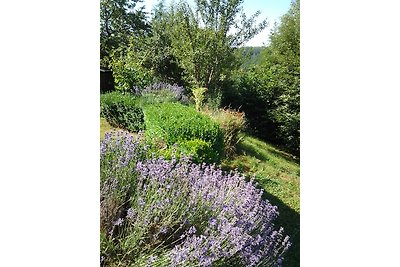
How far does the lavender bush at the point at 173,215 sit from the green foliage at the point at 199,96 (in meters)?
0.46

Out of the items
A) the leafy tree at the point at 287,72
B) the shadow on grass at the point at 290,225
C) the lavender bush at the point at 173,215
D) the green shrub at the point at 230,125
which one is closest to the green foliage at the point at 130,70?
the lavender bush at the point at 173,215

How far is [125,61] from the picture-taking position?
8.92 ft

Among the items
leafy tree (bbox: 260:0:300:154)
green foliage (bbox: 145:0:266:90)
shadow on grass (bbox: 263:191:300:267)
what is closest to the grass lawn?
shadow on grass (bbox: 263:191:300:267)

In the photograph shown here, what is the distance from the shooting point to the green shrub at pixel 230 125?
308 centimetres

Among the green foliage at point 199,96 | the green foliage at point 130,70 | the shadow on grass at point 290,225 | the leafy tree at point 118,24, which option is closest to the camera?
the leafy tree at point 118,24

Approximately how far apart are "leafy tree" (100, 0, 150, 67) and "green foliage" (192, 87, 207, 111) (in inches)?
20.7

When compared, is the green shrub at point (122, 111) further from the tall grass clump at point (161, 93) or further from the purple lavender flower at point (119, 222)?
the purple lavender flower at point (119, 222)

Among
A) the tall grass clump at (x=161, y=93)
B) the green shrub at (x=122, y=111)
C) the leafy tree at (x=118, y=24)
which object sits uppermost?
the leafy tree at (x=118, y=24)

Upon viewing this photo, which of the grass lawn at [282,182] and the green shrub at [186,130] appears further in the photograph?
the green shrub at [186,130]

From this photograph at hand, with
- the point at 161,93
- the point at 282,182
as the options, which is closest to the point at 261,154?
the point at 282,182

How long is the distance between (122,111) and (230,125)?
75 centimetres

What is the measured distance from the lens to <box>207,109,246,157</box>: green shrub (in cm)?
308
